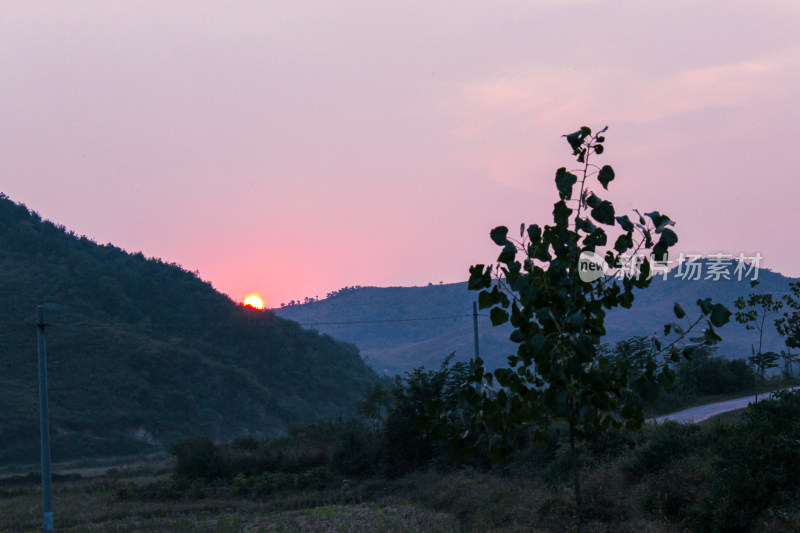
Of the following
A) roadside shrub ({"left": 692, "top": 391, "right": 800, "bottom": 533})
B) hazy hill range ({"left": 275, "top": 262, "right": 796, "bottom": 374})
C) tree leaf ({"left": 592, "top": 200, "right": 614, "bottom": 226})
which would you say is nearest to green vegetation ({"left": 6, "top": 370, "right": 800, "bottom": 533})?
roadside shrub ({"left": 692, "top": 391, "right": 800, "bottom": 533})

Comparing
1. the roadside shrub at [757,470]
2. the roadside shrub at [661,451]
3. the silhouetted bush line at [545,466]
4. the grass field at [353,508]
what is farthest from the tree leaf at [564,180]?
the roadside shrub at [661,451]

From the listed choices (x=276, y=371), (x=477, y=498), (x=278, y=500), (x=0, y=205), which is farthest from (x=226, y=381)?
(x=477, y=498)

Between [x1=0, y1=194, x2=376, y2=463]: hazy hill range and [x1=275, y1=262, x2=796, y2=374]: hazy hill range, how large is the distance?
2577 centimetres

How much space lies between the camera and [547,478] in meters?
23.5

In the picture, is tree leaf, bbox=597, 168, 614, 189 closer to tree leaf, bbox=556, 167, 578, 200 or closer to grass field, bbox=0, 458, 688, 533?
tree leaf, bbox=556, 167, 578, 200

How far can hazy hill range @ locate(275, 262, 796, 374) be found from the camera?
141m

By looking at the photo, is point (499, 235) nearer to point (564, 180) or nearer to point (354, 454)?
point (564, 180)

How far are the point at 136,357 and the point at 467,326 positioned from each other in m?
104

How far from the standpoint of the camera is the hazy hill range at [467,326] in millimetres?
140750

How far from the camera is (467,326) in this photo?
171000 millimetres

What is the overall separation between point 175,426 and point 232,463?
38.3m

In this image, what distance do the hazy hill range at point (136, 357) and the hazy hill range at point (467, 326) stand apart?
1015 inches

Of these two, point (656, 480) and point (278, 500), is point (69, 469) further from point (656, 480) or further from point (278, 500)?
point (656, 480)

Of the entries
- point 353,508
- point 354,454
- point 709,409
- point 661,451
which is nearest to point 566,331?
point 661,451
